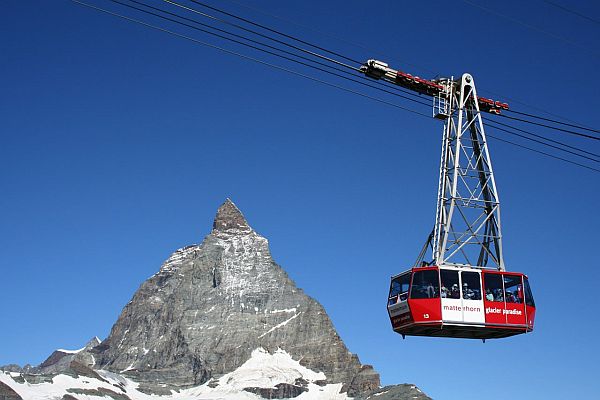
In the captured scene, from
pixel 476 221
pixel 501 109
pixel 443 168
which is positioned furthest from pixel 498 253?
pixel 501 109

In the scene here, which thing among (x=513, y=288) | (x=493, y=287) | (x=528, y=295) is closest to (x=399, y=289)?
(x=493, y=287)

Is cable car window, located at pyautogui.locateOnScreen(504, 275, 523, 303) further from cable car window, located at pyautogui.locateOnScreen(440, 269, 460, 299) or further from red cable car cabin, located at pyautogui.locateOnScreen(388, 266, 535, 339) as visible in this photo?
cable car window, located at pyautogui.locateOnScreen(440, 269, 460, 299)

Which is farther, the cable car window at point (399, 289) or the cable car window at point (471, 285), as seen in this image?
the cable car window at point (399, 289)

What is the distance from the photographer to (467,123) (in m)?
57.8

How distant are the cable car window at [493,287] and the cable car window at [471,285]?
0.53 metres

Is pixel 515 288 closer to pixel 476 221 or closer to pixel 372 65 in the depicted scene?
pixel 476 221

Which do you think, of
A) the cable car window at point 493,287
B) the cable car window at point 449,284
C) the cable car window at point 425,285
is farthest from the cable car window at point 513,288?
the cable car window at point 425,285

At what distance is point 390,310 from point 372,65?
14.8m

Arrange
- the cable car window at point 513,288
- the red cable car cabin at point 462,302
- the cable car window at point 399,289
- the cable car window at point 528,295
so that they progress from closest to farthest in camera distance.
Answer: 1. the red cable car cabin at point 462,302
2. the cable car window at point 513,288
3. the cable car window at point 399,289
4. the cable car window at point 528,295

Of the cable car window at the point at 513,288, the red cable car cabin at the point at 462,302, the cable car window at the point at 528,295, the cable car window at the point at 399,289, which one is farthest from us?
the cable car window at the point at 528,295

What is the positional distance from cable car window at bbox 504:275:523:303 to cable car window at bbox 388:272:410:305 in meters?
5.69

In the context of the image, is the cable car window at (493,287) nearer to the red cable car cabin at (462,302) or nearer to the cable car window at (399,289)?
the red cable car cabin at (462,302)

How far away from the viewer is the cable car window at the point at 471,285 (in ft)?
169

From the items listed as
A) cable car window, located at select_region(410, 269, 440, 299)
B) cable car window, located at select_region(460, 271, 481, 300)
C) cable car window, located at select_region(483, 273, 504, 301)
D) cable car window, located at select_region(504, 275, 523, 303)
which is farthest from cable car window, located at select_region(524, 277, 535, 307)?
cable car window, located at select_region(410, 269, 440, 299)
